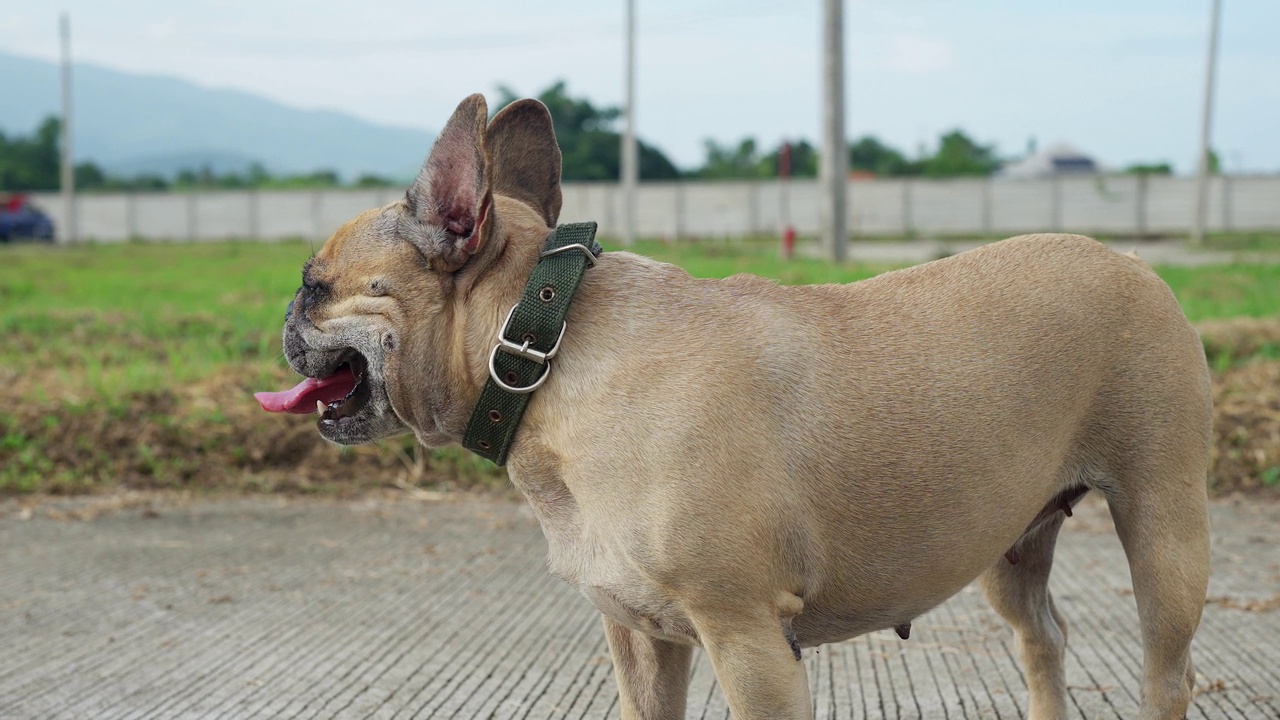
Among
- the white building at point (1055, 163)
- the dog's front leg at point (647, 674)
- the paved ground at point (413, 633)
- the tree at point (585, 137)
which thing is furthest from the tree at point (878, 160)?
the dog's front leg at point (647, 674)

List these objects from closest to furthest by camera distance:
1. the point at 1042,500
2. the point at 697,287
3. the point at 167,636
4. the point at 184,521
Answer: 1. the point at 697,287
2. the point at 1042,500
3. the point at 167,636
4. the point at 184,521

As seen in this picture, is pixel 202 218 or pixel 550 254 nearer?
pixel 550 254

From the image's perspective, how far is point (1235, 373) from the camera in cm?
752

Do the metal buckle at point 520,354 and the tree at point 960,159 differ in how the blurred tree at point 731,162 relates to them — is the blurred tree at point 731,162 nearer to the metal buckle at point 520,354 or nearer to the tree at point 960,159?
the tree at point 960,159

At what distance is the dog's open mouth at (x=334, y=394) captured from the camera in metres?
2.91

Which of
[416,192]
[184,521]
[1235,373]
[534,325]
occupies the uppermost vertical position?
[416,192]

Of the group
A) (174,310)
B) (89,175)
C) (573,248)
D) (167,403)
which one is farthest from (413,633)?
(89,175)

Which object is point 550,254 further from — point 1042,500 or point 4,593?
point 4,593

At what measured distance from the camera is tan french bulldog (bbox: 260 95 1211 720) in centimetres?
258

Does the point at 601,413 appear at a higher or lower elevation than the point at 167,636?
higher

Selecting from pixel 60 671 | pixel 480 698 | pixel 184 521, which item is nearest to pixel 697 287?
pixel 480 698

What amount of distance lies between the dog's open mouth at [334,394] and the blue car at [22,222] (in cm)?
3901

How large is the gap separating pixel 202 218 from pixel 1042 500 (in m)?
44.1

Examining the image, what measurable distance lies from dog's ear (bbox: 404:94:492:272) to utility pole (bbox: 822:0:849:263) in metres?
15.2
